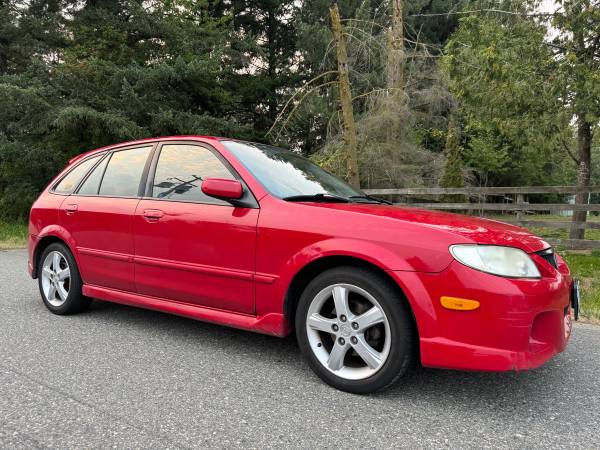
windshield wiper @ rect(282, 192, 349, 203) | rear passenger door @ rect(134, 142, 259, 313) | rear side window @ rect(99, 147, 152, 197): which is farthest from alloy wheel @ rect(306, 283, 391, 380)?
rear side window @ rect(99, 147, 152, 197)

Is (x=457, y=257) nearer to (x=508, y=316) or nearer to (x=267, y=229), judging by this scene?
(x=508, y=316)

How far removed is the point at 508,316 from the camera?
7.94ft

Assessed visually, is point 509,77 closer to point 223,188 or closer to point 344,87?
point 344,87

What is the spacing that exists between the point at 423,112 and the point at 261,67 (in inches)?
290

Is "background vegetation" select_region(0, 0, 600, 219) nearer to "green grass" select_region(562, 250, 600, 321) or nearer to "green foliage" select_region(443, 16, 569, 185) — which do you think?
"green foliage" select_region(443, 16, 569, 185)

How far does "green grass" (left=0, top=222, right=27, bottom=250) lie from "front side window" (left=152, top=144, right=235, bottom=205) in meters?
8.01

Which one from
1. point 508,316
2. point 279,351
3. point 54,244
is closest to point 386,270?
point 508,316

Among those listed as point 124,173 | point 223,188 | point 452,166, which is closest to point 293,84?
point 452,166

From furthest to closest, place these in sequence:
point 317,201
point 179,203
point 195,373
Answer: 1. point 179,203
2. point 317,201
3. point 195,373

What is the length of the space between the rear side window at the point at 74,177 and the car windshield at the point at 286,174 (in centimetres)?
166

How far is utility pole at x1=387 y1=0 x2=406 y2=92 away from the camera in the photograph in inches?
495

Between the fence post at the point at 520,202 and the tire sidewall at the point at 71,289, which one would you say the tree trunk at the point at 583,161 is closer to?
the fence post at the point at 520,202

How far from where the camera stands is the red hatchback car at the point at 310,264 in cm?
251

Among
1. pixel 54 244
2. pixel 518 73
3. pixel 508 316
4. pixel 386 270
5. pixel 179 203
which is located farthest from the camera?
pixel 518 73
